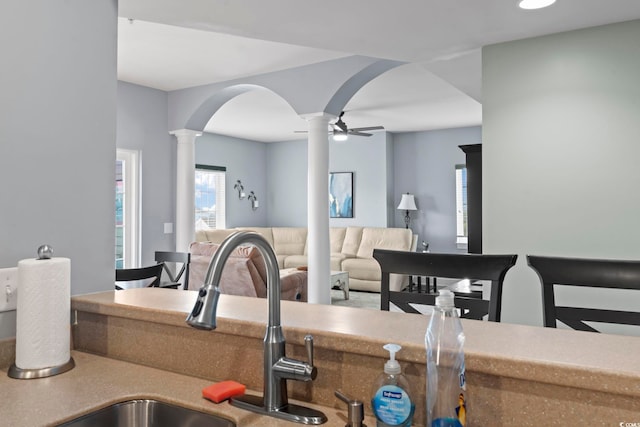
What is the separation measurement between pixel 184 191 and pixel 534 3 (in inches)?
153

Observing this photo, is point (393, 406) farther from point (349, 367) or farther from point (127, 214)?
point (127, 214)

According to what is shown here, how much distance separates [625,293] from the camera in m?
2.69

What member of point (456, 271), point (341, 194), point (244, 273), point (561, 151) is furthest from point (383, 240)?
point (456, 271)

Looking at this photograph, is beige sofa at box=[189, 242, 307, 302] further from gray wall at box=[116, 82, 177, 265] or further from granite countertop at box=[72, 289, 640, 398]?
granite countertop at box=[72, 289, 640, 398]

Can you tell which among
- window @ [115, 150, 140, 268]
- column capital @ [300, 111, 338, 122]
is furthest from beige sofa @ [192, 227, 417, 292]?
column capital @ [300, 111, 338, 122]

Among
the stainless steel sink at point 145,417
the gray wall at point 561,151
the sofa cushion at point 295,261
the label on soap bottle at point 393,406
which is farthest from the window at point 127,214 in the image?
the label on soap bottle at point 393,406

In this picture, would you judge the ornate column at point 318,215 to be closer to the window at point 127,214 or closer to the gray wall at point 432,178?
the window at point 127,214

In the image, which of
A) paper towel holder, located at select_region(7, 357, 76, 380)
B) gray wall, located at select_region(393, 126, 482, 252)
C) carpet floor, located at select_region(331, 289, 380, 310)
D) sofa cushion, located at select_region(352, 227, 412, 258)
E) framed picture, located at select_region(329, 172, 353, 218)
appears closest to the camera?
paper towel holder, located at select_region(7, 357, 76, 380)

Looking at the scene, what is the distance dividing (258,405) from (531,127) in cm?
267

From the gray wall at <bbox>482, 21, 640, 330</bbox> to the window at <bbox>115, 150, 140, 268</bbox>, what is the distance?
363cm

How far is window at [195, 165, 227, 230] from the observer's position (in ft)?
25.2

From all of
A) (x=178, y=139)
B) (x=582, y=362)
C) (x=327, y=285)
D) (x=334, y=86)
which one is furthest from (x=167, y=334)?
(x=178, y=139)

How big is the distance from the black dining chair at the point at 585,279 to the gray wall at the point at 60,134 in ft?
4.82

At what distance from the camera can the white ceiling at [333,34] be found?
237cm
